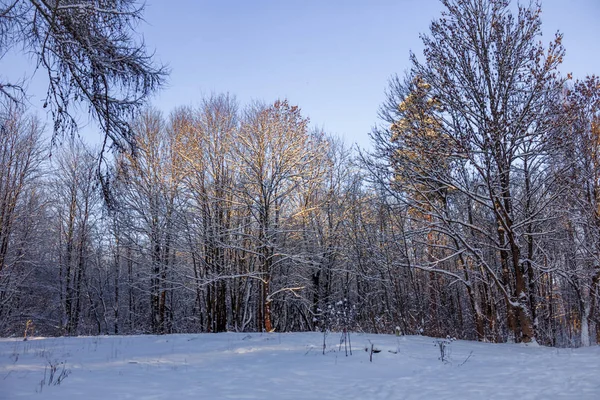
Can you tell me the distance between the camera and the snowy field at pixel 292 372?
14.4 ft

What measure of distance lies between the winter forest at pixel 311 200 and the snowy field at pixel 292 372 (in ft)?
5.05

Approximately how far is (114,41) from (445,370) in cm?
683

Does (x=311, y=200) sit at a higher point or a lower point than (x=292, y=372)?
higher

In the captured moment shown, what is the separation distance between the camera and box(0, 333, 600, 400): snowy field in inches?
173

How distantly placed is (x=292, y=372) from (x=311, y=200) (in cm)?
1473

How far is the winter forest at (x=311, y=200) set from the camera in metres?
6.48

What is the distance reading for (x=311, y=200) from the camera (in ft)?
66.5

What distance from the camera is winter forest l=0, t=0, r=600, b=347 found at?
6478mm

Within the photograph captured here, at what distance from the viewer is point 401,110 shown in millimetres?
11992

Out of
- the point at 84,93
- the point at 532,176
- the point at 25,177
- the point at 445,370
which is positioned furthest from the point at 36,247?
the point at 532,176

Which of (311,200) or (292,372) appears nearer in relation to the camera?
(292,372)

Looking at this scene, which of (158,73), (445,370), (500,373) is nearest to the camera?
(158,73)

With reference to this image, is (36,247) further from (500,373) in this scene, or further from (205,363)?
(500,373)

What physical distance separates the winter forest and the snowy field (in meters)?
1.54
